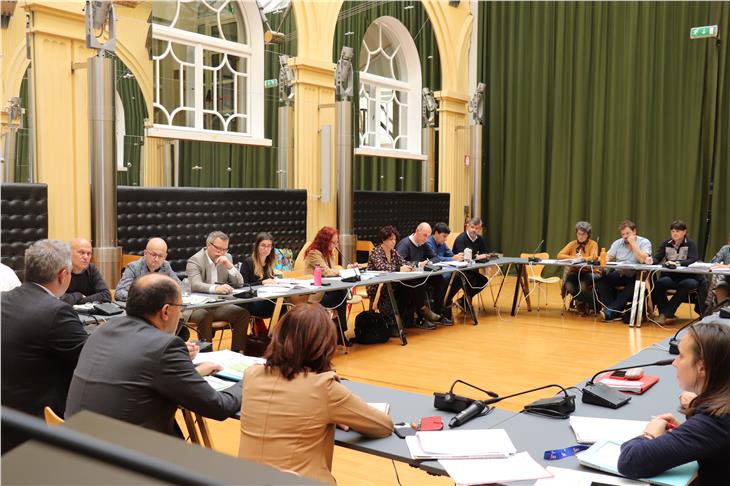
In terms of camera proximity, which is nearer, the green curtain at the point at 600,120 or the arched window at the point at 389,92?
the green curtain at the point at 600,120

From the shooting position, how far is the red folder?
2945 mm

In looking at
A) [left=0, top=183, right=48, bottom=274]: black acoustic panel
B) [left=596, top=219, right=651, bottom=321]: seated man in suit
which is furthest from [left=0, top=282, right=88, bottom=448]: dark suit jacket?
[left=596, top=219, right=651, bottom=321]: seated man in suit

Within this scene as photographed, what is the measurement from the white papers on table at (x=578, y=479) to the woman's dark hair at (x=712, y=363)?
29 cm

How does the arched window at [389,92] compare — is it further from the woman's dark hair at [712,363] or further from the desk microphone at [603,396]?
the woman's dark hair at [712,363]

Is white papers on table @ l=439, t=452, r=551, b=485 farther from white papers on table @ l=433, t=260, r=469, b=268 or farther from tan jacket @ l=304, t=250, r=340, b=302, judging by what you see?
white papers on table @ l=433, t=260, r=469, b=268

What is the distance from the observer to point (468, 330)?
7820 millimetres

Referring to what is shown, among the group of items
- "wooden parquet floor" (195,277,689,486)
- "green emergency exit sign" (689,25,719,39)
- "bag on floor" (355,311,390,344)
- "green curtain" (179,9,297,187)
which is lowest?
"wooden parquet floor" (195,277,689,486)

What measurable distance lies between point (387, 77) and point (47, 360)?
Result: 364 inches

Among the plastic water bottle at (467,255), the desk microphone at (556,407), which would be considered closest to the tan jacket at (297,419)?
the desk microphone at (556,407)

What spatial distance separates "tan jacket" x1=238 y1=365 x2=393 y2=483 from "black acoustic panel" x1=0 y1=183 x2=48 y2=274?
458 centimetres

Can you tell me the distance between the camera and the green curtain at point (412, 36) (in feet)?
34.8

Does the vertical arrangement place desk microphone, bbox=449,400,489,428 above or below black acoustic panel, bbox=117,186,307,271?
below

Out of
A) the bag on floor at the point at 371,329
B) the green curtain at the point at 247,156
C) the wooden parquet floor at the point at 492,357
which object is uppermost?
the green curtain at the point at 247,156

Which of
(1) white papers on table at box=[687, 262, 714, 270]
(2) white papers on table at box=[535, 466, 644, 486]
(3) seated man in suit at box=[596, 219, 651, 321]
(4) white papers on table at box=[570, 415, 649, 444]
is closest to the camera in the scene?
(2) white papers on table at box=[535, 466, 644, 486]
